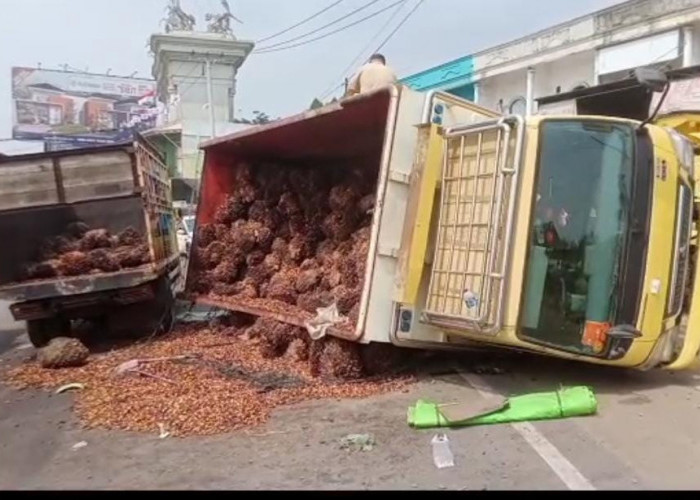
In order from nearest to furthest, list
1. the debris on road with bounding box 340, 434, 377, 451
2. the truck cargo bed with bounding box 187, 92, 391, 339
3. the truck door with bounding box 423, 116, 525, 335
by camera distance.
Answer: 1. the debris on road with bounding box 340, 434, 377, 451
2. the truck door with bounding box 423, 116, 525, 335
3. the truck cargo bed with bounding box 187, 92, 391, 339

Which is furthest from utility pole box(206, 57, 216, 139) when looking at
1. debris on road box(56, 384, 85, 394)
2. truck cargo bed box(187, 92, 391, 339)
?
debris on road box(56, 384, 85, 394)

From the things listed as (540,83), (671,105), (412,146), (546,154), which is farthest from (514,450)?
(540,83)

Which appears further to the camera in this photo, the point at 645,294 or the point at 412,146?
the point at 412,146

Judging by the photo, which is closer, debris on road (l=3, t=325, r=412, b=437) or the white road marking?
the white road marking

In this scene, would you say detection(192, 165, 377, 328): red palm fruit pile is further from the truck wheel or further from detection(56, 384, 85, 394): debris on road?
detection(56, 384, 85, 394): debris on road

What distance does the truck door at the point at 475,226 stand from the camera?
210 inches

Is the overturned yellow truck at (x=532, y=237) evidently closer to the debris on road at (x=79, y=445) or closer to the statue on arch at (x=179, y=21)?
the debris on road at (x=79, y=445)

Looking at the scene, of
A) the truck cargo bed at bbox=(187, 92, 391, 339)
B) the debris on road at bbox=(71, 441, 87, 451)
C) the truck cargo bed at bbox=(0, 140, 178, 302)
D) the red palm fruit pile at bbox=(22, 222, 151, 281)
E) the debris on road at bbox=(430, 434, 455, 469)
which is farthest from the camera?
the red palm fruit pile at bbox=(22, 222, 151, 281)

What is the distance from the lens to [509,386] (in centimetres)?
602

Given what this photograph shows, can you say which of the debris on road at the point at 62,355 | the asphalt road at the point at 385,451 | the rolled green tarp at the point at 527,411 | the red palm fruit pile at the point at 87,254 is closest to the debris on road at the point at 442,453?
the asphalt road at the point at 385,451

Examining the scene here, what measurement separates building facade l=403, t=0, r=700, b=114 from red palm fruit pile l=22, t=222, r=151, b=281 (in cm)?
881

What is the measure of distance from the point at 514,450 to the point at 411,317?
1.63m

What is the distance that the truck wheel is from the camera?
8578 millimetres

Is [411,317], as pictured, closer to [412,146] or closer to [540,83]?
[412,146]
